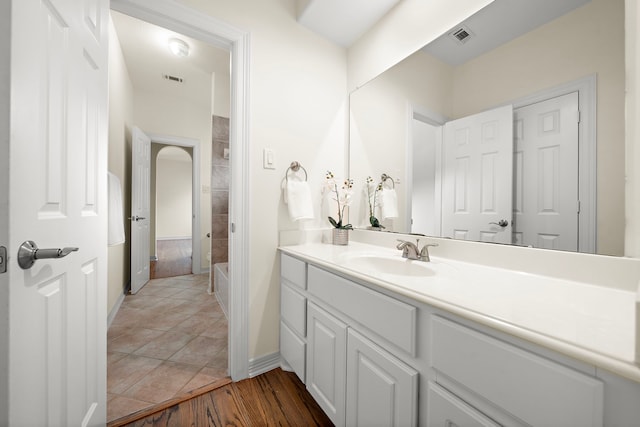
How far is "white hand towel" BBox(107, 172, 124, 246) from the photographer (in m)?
1.87

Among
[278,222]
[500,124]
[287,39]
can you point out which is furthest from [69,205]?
[500,124]

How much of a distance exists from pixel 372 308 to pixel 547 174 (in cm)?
83

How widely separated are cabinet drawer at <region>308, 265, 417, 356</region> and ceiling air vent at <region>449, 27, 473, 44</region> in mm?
1260

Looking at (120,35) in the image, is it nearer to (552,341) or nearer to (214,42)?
(214,42)

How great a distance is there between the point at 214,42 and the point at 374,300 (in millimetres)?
1623

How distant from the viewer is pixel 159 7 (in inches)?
48.2

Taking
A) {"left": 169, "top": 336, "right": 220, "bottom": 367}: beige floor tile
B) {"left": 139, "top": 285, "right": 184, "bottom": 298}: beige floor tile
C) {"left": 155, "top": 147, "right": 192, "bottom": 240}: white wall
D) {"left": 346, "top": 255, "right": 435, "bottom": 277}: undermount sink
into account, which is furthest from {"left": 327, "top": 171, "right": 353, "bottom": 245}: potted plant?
{"left": 155, "top": 147, "right": 192, "bottom": 240}: white wall

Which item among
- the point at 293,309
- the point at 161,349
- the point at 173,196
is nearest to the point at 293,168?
the point at 293,309

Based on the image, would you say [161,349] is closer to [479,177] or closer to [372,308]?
[372,308]

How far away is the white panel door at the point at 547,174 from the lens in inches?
34.4

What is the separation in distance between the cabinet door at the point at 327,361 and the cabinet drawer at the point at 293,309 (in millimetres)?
53

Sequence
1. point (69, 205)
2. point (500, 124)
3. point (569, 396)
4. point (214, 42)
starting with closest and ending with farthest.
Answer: point (569, 396)
point (69, 205)
point (500, 124)
point (214, 42)

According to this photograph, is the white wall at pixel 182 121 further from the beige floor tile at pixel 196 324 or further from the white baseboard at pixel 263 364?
the white baseboard at pixel 263 364

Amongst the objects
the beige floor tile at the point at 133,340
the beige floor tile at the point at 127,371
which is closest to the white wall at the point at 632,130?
the beige floor tile at the point at 127,371
